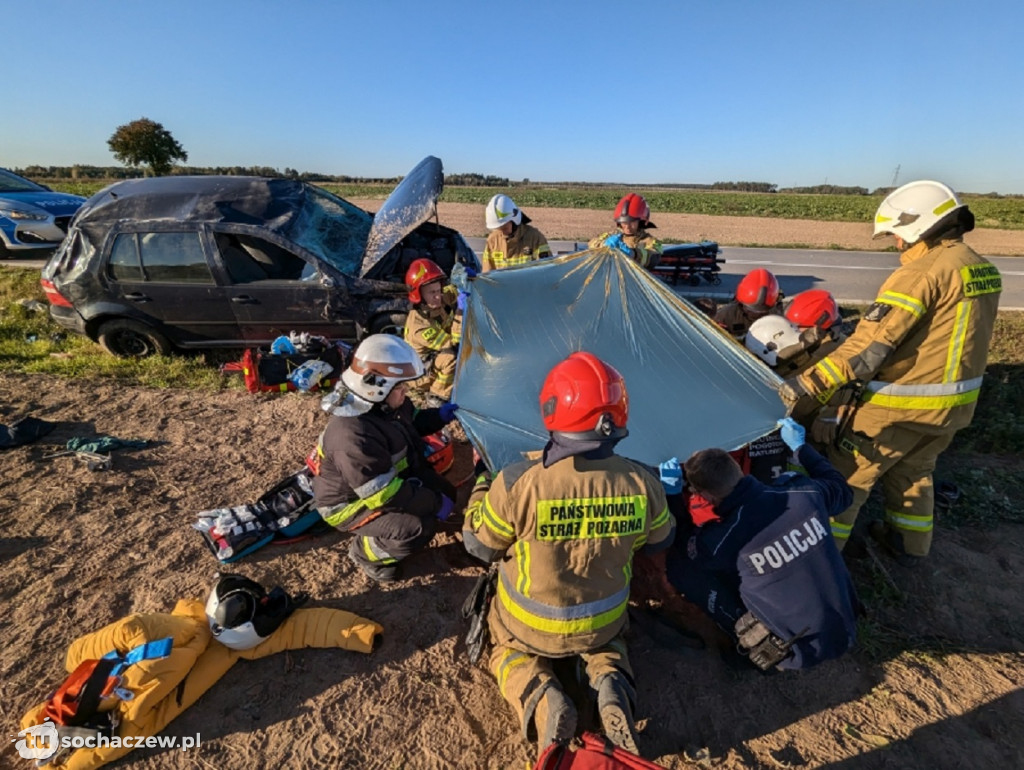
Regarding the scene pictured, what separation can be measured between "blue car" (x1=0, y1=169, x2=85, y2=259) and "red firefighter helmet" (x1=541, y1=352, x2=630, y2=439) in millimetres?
11987

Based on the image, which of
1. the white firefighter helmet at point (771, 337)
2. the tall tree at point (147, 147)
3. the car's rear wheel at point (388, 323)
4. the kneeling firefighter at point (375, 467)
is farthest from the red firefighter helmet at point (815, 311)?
the tall tree at point (147, 147)

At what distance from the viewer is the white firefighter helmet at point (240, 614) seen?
106 inches

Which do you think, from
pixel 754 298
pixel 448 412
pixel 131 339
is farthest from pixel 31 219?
pixel 754 298

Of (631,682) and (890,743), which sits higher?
(631,682)

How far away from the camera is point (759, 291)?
4.43 meters

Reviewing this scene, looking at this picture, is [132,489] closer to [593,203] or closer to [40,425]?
[40,425]

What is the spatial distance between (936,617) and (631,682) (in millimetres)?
2159

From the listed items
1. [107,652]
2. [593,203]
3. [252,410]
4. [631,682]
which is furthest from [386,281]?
[593,203]

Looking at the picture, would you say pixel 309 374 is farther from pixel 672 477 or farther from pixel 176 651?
pixel 672 477

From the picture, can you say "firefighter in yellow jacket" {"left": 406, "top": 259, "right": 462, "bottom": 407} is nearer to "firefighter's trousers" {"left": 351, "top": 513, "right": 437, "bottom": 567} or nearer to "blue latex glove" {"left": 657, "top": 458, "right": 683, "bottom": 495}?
"firefighter's trousers" {"left": 351, "top": 513, "right": 437, "bottom": 567}

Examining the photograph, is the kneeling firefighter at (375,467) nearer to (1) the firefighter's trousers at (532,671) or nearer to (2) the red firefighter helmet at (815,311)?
(1) the firefighter's trousers at (532,671)

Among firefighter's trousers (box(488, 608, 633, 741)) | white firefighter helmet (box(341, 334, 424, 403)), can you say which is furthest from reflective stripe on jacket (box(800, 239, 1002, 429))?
white firefighter helmet (box(341, 334, 424, 403))

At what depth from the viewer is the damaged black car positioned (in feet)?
18.8

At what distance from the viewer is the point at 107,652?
2619mm
